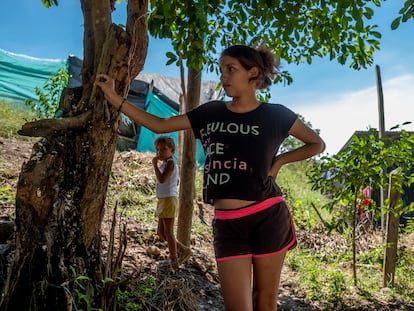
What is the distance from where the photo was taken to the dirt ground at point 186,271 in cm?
346

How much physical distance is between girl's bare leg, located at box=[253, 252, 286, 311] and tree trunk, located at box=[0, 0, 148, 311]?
0.83 meters

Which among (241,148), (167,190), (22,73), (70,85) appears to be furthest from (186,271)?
(22,73)

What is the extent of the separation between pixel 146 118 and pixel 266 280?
987 millimetres

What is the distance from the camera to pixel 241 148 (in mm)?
1959

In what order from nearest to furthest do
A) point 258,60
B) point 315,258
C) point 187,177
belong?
point 258,60 < point 187,177 < point 315,258

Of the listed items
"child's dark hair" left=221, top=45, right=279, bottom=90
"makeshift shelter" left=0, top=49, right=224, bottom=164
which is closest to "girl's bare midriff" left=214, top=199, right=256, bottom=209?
"child's dark hair" left=221, top=45, right=279, bottom=90

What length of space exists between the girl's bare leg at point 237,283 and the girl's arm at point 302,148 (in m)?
0.48

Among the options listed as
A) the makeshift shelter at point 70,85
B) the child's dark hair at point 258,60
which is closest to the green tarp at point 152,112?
the makeshift shelter at point 70,85

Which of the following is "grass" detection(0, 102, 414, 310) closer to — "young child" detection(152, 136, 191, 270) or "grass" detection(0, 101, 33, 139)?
Result: "grass" detection(0, 101, 33, 139)

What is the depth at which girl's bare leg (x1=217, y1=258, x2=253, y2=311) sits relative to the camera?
189 cm

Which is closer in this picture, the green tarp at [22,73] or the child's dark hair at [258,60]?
the child's dark hair at [258,60]

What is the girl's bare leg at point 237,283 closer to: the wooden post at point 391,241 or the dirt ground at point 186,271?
the dirt ground at point 186,271

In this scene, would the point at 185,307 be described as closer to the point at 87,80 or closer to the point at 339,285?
the point at 87,80

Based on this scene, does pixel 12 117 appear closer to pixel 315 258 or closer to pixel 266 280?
pixel 315 258
